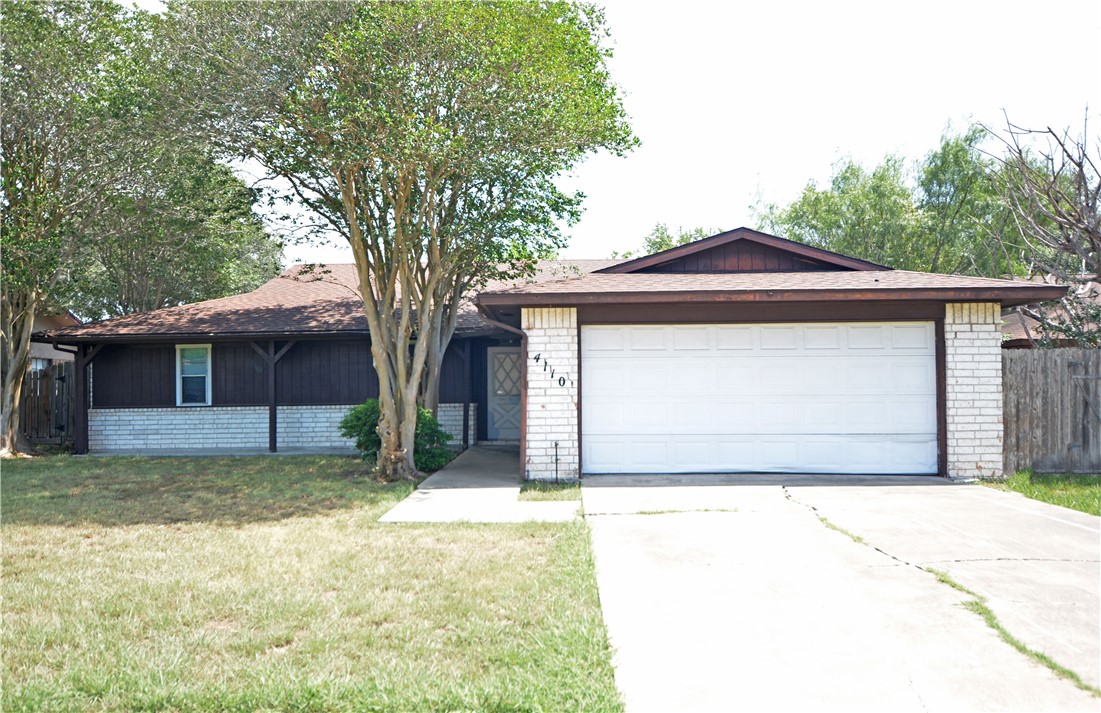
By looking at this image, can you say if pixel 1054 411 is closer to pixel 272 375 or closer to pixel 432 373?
pixel 432 373

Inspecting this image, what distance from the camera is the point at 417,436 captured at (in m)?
11.5

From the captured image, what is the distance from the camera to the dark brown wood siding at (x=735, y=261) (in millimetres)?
12016

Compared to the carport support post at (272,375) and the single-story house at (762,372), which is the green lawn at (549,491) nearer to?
the single-story house at (762,372)

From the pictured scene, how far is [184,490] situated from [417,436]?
333 cm

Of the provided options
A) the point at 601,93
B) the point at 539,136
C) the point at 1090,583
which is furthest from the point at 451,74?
the point at 1090,583

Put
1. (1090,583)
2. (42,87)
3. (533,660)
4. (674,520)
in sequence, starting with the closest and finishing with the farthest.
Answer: (533,660)
(1090,583)
(674,520)
(42,87)

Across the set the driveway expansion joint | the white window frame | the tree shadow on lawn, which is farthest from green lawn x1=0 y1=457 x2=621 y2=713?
the white window frame

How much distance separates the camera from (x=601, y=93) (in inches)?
420

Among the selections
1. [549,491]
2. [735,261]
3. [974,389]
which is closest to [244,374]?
[549,491]

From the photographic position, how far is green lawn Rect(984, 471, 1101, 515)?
7781 mm

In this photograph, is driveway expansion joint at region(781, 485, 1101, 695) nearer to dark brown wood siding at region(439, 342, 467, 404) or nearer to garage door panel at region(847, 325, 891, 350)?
garage door panel at region(847, 325, 891, 350)

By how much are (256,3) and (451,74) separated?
2.80 metres

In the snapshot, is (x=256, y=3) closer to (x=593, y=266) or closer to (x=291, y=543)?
(x=291, y=543)

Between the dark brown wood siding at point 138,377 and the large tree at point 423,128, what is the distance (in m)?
5.80
